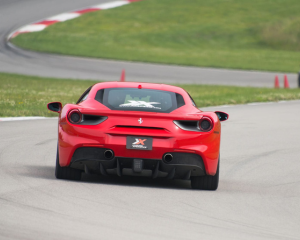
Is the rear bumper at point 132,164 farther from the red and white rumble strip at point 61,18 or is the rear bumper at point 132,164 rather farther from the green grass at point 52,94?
the red and white rumble strip at point 61,18

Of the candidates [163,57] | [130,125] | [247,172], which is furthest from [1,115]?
[163,57]

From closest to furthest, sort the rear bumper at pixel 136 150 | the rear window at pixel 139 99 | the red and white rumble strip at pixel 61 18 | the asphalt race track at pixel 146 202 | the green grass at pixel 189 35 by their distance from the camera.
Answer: the asphalt race track at pixel 146 202 < the rear bumper at pixel 136 150 < the rear window at pixel 139 99 < the green grass at pixel 189 35 < the red and white rumble strip at pixel 61 18

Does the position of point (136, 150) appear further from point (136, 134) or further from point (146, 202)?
point (146, 202)

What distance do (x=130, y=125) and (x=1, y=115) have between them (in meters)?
7.62

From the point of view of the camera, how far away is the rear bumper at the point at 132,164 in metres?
6.66

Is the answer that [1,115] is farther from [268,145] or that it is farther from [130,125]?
[130,125]

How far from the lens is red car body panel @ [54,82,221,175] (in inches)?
260

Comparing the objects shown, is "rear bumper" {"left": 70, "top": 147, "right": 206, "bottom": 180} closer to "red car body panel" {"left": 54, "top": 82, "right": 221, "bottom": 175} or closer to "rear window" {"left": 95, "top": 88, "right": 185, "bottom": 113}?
"red car body panel" {"left": 54, "top": 82, "right": 221, "bottom": 175}

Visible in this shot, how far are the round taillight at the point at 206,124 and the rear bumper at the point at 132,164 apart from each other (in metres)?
0.30

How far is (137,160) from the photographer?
664cm

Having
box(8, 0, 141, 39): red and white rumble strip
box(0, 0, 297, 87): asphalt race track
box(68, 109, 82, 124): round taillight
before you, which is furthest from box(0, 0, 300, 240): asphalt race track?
box(8, 0, 141, 39): red and white rumble strip

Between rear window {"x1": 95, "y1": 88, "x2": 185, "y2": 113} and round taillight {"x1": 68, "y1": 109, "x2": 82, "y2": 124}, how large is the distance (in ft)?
1.21

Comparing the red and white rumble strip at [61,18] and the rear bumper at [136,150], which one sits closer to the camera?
the rear bumper at [136,150]

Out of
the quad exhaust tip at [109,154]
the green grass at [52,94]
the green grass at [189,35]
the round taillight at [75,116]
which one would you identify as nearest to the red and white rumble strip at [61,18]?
the green grass at [189,35]
